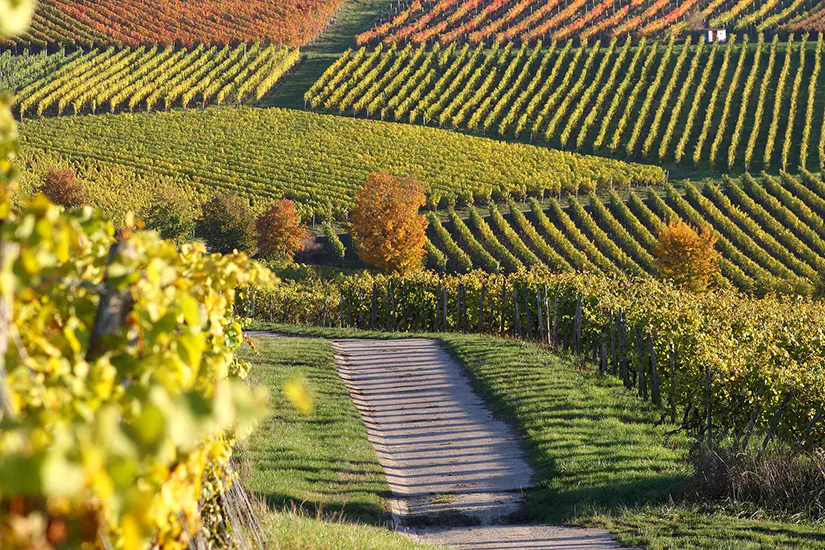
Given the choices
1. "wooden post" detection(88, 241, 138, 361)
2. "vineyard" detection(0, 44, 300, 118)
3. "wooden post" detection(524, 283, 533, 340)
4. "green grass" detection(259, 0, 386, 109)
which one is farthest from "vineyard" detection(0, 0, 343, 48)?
"wooden post" detection(88, 241, 138, 361)

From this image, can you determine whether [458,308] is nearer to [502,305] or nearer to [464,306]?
[464,306]

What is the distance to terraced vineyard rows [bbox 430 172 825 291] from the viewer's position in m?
55.0

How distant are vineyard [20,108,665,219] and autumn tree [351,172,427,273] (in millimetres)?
5108

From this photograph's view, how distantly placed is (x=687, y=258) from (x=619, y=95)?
1628 inches

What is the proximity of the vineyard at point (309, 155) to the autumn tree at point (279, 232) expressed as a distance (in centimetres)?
692

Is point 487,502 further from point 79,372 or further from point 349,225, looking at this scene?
point 349,225

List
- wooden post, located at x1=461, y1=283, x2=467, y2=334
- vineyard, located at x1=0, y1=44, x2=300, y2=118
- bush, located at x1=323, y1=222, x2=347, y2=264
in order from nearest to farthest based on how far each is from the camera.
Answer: wooden post, located at x1=461, y1=283, x2=467, y2=334 < bush, located at x1=323, y1=222, x2=347, y2=264 < vineyard, located at x1=0, y1=44, x2=300, y2=118

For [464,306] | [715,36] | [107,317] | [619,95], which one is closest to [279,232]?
[464,306]

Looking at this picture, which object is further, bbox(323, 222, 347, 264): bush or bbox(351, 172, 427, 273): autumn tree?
bbox(323, 222, 347, 264): bush

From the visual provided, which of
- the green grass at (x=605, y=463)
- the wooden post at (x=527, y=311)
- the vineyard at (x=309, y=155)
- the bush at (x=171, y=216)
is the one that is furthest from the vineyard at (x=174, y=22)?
the green grass at (x=605, y=463)

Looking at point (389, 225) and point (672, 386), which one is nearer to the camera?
point (672, 386)

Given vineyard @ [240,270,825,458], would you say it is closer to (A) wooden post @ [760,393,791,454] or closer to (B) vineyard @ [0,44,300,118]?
(A) wooden post @ [760,393,791,454]

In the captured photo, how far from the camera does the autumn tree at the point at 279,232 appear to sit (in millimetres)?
58594

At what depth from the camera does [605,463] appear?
1340 cm
